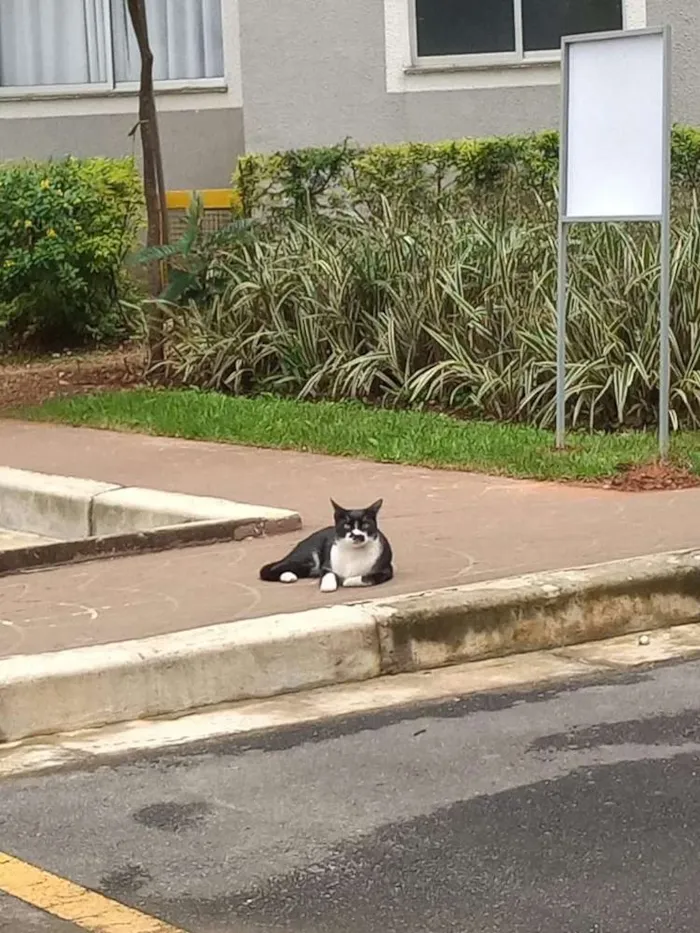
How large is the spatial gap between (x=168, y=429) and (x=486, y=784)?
7.15 metres

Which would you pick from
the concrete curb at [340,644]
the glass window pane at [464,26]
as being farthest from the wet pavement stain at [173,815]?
the glass window pane at [464,26]

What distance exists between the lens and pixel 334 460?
36.7ft

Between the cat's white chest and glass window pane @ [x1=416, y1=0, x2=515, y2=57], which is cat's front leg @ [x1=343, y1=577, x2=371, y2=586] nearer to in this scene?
the cat's white chest

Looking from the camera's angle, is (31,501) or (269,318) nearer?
(31,501)

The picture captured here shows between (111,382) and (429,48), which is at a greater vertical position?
(429,48)

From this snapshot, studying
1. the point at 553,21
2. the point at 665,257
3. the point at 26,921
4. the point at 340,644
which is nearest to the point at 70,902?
the point at 26,921

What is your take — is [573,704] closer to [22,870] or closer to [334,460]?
[22,870]

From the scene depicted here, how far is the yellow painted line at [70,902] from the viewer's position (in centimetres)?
453

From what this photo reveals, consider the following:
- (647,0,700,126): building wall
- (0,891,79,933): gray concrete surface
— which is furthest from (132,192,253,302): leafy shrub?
(0,891,79,933): gray concrete surface

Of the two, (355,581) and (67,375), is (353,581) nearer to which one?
(355,581)

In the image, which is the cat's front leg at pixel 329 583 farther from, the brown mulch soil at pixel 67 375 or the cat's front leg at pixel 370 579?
the brown mulch soil at pixel 67 375

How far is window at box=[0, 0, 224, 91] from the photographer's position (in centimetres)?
1894

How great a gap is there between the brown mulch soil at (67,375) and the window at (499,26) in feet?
14.0

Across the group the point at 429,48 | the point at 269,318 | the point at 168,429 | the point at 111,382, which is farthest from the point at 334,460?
the point at 429,48
